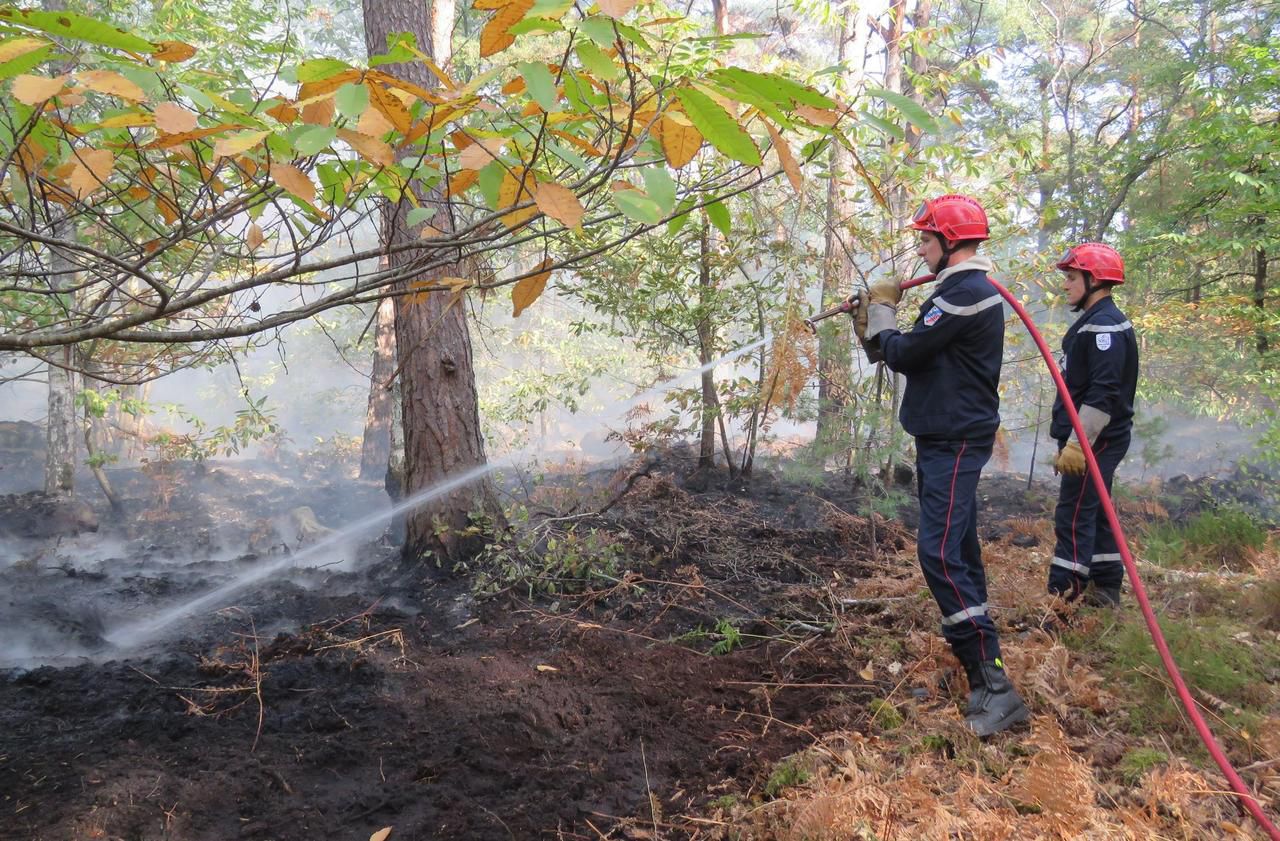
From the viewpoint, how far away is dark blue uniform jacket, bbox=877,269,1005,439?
10.0 ft

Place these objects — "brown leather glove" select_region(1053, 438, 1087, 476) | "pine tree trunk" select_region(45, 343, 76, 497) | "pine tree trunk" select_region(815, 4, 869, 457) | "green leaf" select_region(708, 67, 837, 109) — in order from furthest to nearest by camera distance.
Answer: "pine tree trunk" select_region(45, 343, 76, 497) → "pine tree trunk" select_region(815, 4, 869, 457) → "brown leather glove" select_region(1053, 438, 1087, 476) → "green leaf" select_region(708, 67, 837, 109)

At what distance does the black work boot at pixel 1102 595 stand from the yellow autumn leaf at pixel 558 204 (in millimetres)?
3865

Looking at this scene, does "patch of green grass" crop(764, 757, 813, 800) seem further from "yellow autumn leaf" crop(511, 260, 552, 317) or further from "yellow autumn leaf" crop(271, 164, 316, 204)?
"yellow autumn leaf" crop(271, 164, 316, 204)

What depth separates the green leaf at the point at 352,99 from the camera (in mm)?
1335

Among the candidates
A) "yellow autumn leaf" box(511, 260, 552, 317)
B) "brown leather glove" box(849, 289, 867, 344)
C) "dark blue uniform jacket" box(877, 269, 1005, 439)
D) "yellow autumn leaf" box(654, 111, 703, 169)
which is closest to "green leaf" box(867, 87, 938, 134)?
"yellow autumn leaf" box(654, 111, 703, 169)

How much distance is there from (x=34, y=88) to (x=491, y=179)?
0.87m

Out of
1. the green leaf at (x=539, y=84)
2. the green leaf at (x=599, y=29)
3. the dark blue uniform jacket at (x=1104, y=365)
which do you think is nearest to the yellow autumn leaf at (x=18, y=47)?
the green leaf at (x=539, y=84)

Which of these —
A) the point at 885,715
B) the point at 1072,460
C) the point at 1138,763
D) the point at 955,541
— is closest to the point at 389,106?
the point at 955,541

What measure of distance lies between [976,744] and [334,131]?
3.04 meters

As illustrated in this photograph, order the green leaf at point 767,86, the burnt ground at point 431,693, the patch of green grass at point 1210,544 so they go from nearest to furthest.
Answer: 1. the green leaf at point 767,86
2. the burnt ground at point 431,693
3. the patch of green grass at point 1210,544

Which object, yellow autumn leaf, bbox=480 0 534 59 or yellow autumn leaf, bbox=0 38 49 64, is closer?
yellow autumn leaf, bbox=0 38 49 64

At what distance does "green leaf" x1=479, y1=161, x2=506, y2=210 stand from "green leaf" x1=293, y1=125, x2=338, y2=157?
0.39 metres

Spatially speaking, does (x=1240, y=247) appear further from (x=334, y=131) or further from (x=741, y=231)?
(x=334, y=131)

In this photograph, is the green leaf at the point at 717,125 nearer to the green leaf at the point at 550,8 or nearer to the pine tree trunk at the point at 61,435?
the green leaf at the point at 550,8
